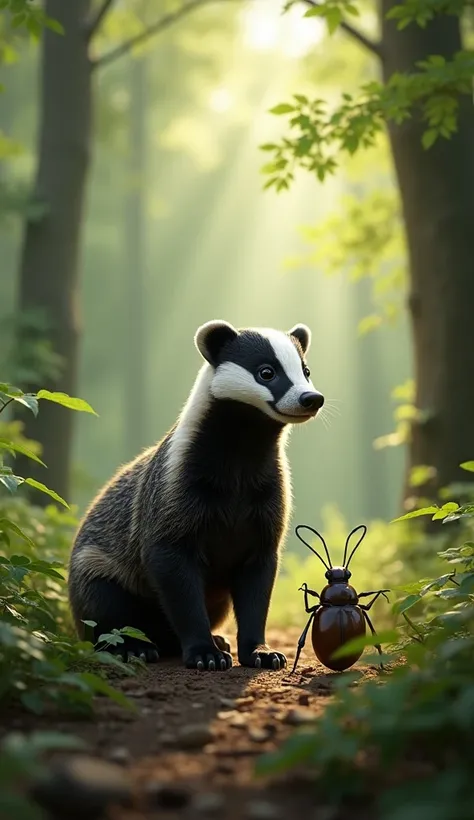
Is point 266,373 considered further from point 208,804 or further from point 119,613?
point 208,804

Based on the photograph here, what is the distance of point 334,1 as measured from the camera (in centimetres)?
477

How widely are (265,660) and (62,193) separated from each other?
5254 mm

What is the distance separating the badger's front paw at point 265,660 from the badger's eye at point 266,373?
44.6 inches

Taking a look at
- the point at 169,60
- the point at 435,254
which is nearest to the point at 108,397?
the point at 169,60

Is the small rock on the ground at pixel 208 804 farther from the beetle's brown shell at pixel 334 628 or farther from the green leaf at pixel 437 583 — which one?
the beetle's brown shell at pixel 334 628

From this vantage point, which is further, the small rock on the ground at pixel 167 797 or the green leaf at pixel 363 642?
the green leaf at pixel 363 642

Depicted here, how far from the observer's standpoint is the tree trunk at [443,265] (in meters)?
6.72

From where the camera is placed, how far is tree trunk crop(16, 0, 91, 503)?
25.9ft

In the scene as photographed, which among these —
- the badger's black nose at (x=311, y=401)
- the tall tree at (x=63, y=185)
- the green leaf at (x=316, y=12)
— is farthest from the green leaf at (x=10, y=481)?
the tall tree at (x=63, y=185)

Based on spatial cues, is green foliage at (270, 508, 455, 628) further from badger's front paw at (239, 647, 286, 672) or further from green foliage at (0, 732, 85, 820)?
green foliage at (0, 732, 85, 820)

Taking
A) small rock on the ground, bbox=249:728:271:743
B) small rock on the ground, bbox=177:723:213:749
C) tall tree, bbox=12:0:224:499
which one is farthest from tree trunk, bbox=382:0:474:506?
small rock on the ground, bbox=177:723:213:749

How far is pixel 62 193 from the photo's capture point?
8.02 m

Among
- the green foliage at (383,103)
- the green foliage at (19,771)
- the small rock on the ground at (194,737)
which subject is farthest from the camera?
the green foliage at (383,103)

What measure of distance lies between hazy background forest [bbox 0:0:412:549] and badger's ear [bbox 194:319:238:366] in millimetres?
557
